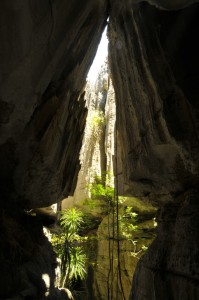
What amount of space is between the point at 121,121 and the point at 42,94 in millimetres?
3149

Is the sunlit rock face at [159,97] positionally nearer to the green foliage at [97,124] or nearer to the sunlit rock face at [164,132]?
the sunlit rock face at [164,132]

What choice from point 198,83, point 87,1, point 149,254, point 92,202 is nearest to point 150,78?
point 198,83

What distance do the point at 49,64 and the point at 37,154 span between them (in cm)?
221

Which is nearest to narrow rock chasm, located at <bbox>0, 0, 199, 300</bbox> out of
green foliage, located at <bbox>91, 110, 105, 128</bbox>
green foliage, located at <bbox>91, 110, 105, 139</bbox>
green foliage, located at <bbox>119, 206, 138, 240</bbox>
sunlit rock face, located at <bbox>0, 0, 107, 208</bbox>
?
sunlit rock face, located at <bbox>0, 0, 107, 208</bbox>

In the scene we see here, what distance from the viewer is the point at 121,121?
25.9 ft

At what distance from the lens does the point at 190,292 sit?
4293 mm

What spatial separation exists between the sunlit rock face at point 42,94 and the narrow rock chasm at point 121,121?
2 cm

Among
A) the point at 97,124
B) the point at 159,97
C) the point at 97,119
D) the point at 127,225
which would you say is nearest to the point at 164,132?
the point at 159,97

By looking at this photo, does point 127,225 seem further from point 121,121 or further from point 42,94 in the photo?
point 42,94

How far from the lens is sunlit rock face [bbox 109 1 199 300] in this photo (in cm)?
495

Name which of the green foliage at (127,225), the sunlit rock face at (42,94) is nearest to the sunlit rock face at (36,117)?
the sunlit rock face at (42,94)

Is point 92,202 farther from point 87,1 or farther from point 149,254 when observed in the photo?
point 87,1

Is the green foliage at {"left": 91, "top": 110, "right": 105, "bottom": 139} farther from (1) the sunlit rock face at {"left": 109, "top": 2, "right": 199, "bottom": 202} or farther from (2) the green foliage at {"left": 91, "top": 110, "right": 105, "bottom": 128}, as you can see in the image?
(1) the sunlit rock face at {"left": 109, "top": 2, "right": 199, "bottom": 202}

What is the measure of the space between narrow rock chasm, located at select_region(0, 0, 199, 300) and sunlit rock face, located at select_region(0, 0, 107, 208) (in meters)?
0.02
